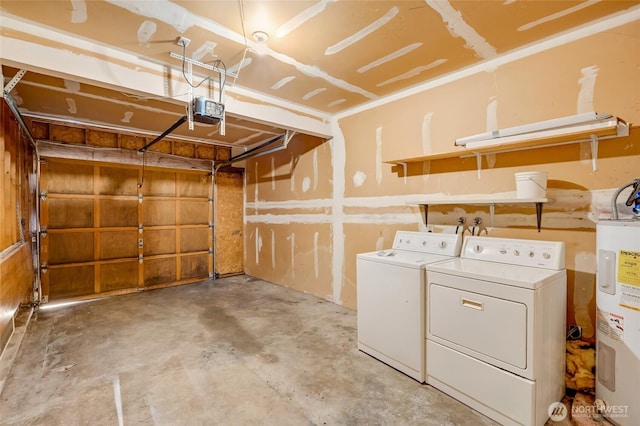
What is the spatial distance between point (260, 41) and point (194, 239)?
13.0 ft

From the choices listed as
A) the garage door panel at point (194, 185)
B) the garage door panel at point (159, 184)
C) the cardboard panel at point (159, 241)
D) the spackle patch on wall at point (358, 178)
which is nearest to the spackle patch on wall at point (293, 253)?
the spackle patch on wall at point (358, 178)

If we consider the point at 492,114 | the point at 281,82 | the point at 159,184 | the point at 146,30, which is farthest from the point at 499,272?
the point at 159,184

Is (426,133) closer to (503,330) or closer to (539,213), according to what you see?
(539,213)

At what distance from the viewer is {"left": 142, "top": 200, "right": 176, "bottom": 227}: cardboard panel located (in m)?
4.75

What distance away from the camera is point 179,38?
6.89ft

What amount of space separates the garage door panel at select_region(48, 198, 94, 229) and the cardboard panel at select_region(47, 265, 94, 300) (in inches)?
23.9

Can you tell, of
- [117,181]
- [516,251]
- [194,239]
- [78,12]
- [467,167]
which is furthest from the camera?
[194,239]

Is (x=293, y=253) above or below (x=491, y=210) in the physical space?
below

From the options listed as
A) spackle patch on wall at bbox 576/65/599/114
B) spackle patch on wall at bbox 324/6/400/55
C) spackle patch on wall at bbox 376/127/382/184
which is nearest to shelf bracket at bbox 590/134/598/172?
spackle patch on wall at bbox 576/65/599/114

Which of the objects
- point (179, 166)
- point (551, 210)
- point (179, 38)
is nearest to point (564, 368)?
point (551, 210)

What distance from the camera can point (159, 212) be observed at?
16.0ft

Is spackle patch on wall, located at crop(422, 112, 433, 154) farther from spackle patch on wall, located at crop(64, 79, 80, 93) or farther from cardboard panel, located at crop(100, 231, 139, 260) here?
cardboard panel, located at crop(100, 231, 139, 260)

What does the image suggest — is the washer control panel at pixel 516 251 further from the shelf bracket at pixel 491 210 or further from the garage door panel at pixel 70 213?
the garage door panel at pixel 70 213

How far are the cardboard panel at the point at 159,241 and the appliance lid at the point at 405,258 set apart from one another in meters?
3.75
